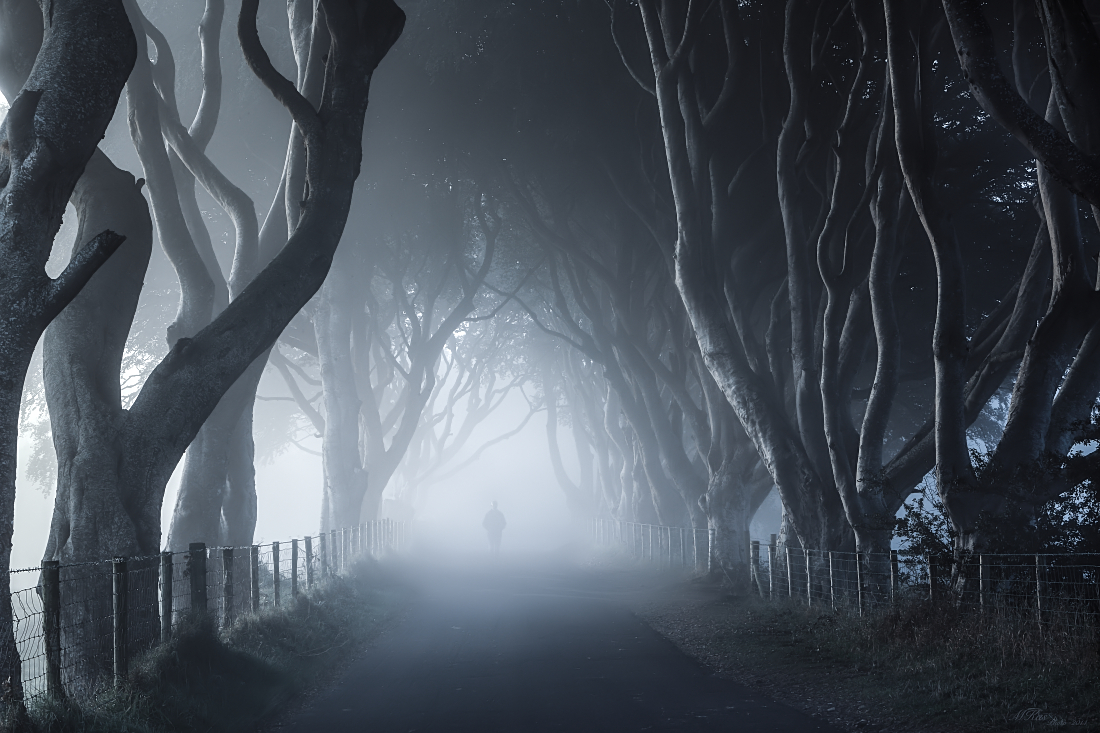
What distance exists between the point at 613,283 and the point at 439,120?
5.44 meters

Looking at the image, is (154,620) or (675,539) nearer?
(154,620)

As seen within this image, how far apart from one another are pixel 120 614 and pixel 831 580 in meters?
8.80

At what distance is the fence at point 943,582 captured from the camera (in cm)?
853

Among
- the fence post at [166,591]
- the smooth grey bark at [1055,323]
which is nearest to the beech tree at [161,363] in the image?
the fence post at [166,591]

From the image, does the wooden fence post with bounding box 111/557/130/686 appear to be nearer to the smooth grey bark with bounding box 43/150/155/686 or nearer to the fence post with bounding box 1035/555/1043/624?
the smooth grey bark with bounding box 43/150/155/686

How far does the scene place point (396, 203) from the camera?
922 inches

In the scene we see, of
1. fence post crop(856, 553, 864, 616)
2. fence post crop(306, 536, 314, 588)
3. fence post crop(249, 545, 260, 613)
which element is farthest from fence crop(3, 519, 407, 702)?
fence post crop(856, 553, 864, 616)

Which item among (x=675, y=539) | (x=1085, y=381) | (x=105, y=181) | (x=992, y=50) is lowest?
(x=675, y=539)

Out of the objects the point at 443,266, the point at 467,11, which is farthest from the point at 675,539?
the point at 467,11

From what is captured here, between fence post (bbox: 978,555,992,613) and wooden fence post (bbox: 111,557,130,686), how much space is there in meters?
7.65

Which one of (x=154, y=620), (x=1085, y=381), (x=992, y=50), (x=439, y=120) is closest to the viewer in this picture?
(x=154, y=620)

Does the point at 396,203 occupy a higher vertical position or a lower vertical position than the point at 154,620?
higher

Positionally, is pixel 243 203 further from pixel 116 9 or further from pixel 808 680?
pixel 808 680

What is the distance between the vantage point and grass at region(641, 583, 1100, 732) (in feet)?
22.4
